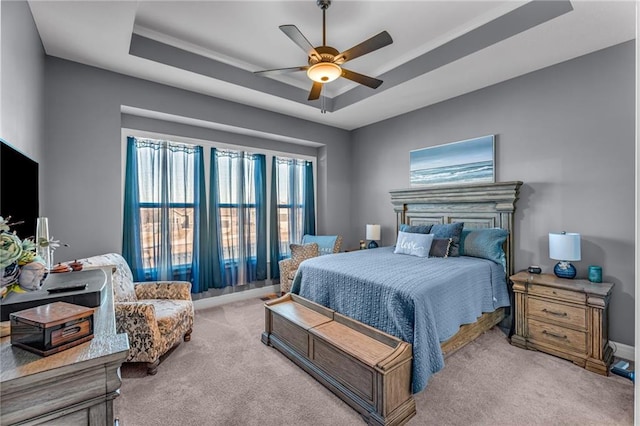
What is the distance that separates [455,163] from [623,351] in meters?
2.52

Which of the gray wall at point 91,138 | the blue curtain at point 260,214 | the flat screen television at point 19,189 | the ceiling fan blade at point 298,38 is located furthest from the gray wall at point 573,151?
the flat screen television at point 19,189

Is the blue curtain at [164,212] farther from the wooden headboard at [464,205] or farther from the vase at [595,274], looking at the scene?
the vase at [595,274]

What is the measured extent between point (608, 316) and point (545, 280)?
652mm

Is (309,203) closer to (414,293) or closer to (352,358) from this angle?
(414,293)

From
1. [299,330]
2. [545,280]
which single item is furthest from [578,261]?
[299,330]

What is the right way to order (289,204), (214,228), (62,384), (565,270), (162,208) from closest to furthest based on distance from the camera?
(62,384) < (565,270) < (162,208) < (214,228) < (289,204)

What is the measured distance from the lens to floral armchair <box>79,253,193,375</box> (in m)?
2.40

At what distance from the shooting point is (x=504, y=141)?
11.6ft

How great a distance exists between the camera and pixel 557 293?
2701 millimetres

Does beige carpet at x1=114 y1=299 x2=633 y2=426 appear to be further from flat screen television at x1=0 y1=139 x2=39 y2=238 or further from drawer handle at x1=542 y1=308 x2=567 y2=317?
flat screen television at x1=0 y1=139 x2=39 y2=238

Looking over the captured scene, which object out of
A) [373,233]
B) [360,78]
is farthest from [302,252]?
[360,78]

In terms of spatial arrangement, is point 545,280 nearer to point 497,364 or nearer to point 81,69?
point 497,364

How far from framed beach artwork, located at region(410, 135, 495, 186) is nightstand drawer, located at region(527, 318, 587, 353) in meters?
1.72

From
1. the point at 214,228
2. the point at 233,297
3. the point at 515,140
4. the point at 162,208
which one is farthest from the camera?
the point at 233,297
